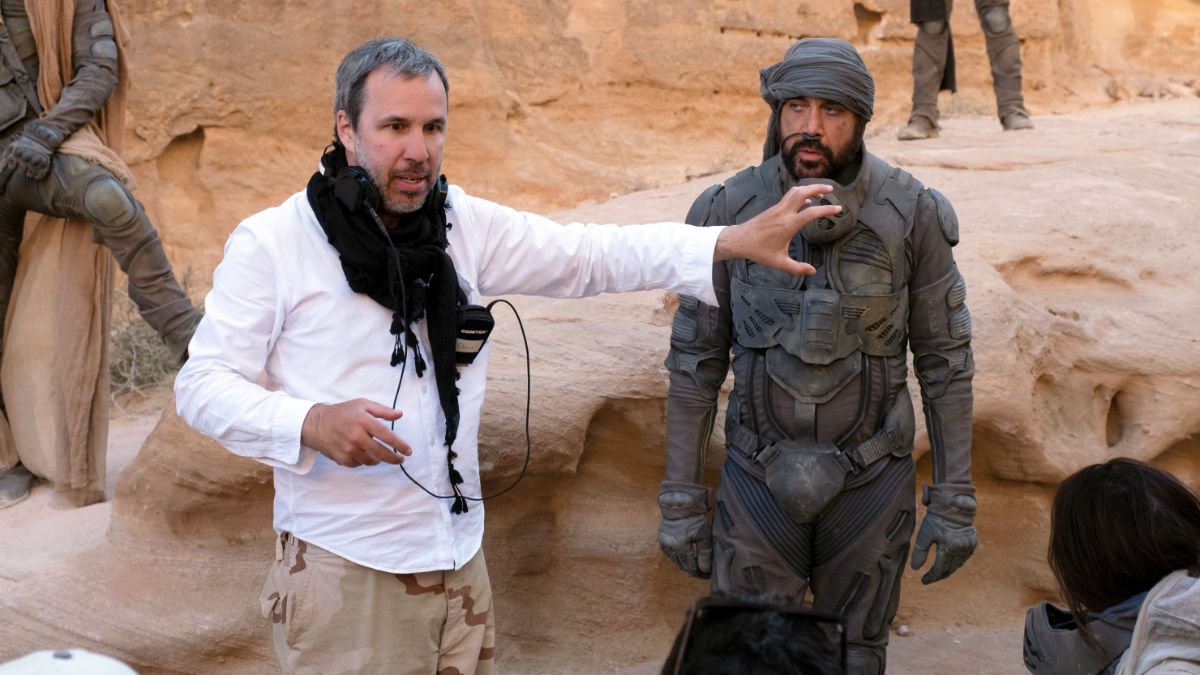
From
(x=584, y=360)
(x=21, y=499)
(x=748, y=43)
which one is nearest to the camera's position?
(x=584, y=360)

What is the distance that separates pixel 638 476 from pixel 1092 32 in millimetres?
11366

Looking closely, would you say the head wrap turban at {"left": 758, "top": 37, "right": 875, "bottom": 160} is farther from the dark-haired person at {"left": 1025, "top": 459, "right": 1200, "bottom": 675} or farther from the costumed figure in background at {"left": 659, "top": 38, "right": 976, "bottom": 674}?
the dark-haired person at {"left": 1025, "top": 459, "right": 1200, "bottom": 675}

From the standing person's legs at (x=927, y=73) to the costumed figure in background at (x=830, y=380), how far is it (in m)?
4.88

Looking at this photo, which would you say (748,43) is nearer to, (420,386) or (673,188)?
(673,188)

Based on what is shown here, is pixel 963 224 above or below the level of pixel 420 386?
below

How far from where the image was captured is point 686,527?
11.4 ft

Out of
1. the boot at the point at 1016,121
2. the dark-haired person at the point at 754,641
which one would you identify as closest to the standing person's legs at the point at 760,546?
the dark-haired person at the point at 754,641

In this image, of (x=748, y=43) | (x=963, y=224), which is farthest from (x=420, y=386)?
(x=748, y=43)

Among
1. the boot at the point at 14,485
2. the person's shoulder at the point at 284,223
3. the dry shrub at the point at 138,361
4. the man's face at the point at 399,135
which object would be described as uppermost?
the man's face at the point at 399,135

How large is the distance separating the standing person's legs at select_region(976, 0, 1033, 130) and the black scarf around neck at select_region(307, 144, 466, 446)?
652 centimetres

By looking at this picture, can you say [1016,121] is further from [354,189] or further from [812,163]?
[354,189]

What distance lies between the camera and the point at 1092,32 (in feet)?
46.2

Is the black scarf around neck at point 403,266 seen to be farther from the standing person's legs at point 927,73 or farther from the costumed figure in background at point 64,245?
the standing person's legs at point 927,73

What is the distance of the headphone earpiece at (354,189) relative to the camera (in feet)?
8.37
